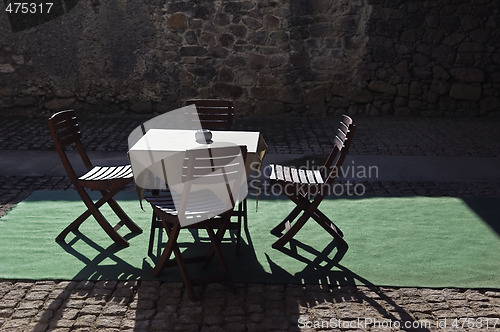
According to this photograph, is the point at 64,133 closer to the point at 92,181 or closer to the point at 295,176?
the point at 92,181

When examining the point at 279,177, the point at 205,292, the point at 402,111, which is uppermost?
the point at 279,177

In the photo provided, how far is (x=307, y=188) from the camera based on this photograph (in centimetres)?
439

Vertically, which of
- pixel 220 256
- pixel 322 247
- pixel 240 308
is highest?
pixel 220 256

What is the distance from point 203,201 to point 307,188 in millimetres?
893

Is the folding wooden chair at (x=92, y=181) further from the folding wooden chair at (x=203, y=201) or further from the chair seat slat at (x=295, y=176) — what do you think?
the chair seat slat at (x=295, y=176)

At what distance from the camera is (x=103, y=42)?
8.94 meters

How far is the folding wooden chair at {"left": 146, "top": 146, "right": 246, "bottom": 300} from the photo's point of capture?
3.51m

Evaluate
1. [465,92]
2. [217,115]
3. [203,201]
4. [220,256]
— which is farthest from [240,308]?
[465,92]

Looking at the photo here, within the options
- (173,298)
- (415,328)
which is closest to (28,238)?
(173,298)

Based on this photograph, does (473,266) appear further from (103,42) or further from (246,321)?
(103,42)

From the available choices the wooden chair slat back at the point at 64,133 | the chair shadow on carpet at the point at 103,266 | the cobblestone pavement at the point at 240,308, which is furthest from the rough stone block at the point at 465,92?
the chair shadow on carpet at the point at 103,266

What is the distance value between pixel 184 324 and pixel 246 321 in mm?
355

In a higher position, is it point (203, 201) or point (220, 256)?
point (203, 201)

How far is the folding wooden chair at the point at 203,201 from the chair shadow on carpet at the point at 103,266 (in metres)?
0.22
